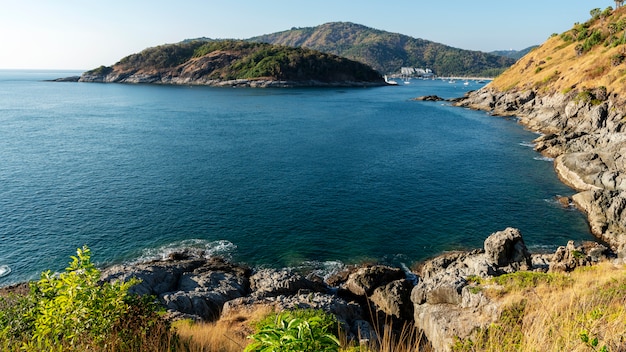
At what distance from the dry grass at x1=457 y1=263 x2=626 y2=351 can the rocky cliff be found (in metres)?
20.5

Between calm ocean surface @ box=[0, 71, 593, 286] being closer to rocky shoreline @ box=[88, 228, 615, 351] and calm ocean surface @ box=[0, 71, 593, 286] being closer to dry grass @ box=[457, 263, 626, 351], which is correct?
rocky shoreline @ box=[88, 228, 615, 351]

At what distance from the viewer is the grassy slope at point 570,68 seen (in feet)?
296

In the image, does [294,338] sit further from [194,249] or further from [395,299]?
[194,249]

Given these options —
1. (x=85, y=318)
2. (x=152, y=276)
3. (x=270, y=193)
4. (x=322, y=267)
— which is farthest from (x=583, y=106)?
(x=85, y=318)

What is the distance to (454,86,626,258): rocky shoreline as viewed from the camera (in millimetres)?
43938

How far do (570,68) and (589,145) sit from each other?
57818mm

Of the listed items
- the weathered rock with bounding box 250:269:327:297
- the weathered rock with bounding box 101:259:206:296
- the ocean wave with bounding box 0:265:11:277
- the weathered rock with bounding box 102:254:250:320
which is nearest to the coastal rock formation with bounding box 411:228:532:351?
the weathered rock with bounding box 250:269:327:297

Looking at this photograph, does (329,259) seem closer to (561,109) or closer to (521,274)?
(521,274)

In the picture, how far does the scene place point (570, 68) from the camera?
113 m

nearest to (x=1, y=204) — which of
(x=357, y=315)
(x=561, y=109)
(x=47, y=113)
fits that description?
(x=357, y=315)

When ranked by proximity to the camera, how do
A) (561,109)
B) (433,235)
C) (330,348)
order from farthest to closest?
(561,109)
(433,235)
(330,348)

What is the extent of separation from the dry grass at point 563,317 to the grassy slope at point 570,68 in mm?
82331

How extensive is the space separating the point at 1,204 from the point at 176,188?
76.4 ft

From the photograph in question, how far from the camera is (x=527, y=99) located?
124688mm
